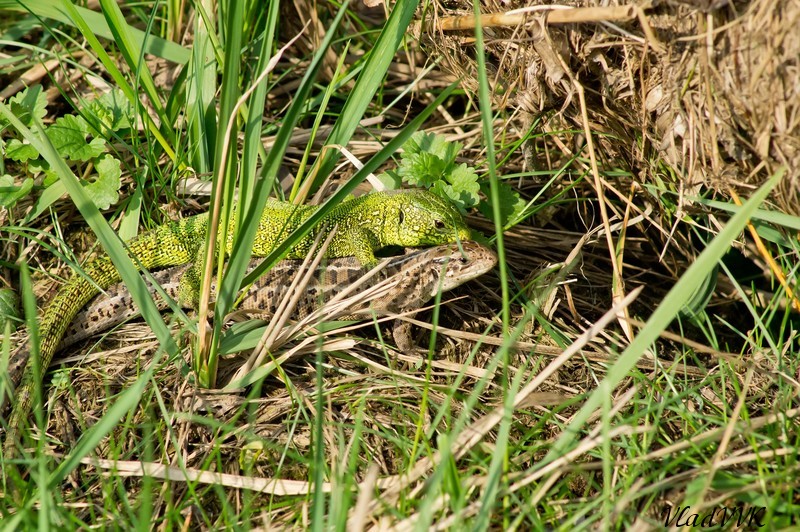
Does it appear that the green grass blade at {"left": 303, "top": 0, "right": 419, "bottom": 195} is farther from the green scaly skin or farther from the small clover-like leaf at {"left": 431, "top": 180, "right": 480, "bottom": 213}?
the small clover-like leaf at {"left": 431, "top": 180, "right": 480, "bottom": 213}

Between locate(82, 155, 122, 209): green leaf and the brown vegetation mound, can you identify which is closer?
the brown vegetation mound

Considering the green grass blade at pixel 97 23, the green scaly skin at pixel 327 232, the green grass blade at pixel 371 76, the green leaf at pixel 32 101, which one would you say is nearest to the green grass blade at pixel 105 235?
the green scaly skin at pixel 327 232

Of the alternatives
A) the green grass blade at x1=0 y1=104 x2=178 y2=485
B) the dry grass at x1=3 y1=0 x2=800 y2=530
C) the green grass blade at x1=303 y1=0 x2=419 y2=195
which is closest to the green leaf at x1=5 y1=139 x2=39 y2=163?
the dry grass at x1=3 y1=0 x2=800 y2=530

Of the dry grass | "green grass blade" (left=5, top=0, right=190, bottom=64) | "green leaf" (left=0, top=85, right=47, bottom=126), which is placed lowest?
the dry grass

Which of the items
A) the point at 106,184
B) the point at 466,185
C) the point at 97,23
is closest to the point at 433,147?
the point at 466,185

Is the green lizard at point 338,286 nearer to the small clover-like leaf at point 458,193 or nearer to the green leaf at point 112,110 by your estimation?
the small clover-like leaf at point 458,193

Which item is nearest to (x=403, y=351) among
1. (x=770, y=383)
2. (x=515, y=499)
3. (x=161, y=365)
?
(x=161, y=365)

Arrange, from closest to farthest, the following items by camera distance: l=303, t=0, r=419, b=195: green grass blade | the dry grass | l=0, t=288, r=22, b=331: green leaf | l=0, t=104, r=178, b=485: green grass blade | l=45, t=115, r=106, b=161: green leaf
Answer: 1. the dry grass
2. l=0, t=104, r=178, b=485: green grass blade
3. l=303, t=0, r=419, b=195: green grass blade
4. l=0, t=288, r=22, b=331: green leaf
5. l=45, t=115, r=106, b=161: green leaf

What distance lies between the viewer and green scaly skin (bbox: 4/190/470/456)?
3994 millimetres

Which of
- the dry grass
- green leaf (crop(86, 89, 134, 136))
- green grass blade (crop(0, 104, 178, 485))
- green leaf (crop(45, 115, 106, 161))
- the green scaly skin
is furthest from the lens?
green leaf (crop(86, 89, 134, 136))

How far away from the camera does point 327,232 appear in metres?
4.29

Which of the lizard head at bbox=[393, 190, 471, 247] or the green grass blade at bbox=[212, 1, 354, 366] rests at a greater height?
the green grass blade at bbox=[212, 1, 354, 366]

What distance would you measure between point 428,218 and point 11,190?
2246 millimetres

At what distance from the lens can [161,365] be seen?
346cm
